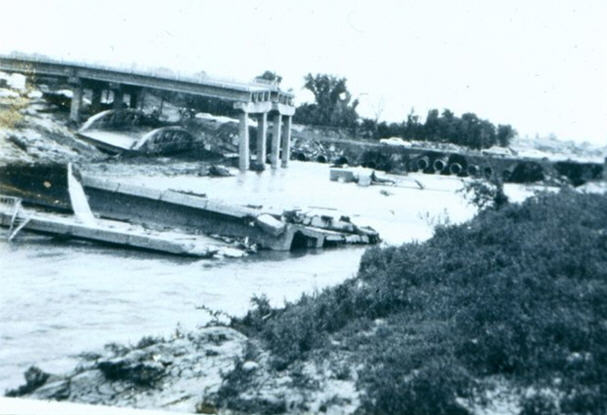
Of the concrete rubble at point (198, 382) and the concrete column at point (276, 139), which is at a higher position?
the concrete column at point (276, 139)

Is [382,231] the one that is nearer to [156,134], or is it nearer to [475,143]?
[475,143]

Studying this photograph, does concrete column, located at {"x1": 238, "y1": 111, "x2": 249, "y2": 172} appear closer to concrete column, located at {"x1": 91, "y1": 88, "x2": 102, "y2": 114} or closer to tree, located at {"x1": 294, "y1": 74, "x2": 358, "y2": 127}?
tree, located at {"x1": 294, "y1": 74, "x2": 358, "y2": 127}

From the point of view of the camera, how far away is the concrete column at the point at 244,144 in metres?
7.64

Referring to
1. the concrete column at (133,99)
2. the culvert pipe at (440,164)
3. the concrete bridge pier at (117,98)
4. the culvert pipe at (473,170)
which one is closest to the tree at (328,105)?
the culvert pipe at (440,164)

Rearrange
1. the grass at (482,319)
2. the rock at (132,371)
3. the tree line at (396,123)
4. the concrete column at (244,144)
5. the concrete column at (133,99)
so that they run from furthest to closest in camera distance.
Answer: the concrete column at (133,99) → the concrete column at (244,144) → the tree line at (396,123) → the rock at (132,371) → the grass at (482,319)

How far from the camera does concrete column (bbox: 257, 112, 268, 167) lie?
24.1 feet

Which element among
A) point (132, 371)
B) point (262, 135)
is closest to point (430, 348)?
point (132, 371)

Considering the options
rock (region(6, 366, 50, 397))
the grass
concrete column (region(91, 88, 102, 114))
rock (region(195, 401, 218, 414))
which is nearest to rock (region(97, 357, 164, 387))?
rock (region(6, 366, 50, 397))

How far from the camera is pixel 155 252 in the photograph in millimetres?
8656

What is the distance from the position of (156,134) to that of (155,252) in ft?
5.65

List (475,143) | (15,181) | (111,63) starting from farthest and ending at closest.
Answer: (15,181) < (111,63) < (475,143)

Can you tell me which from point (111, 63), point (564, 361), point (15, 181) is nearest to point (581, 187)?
point (564, 361)

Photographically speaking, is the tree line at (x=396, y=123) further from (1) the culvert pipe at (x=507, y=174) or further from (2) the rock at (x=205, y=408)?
(2) the rock at (x=205, y=408)

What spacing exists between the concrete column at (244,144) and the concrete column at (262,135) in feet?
0.53
